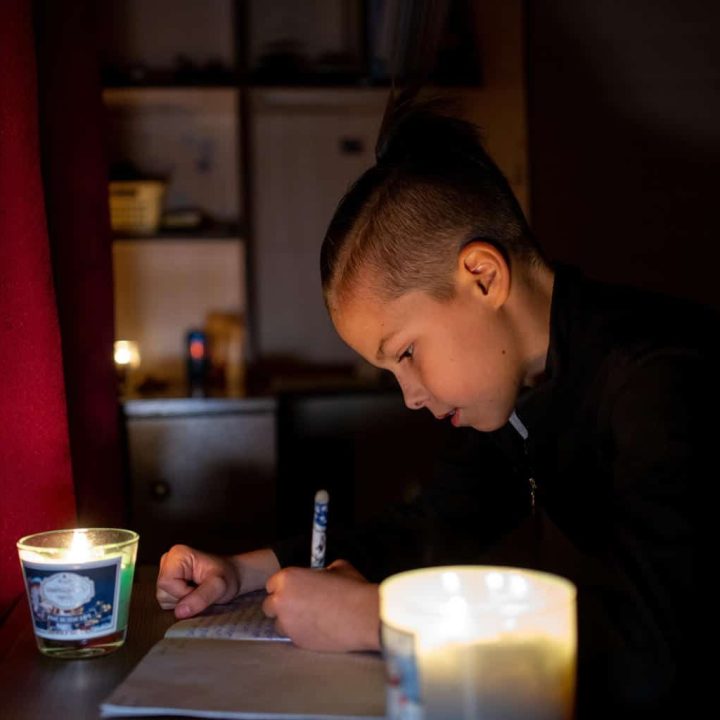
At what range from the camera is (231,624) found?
3.57 ft

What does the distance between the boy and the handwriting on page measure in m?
0.02

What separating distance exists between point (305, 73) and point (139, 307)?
810mm

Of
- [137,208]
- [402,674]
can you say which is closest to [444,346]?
[402,674]

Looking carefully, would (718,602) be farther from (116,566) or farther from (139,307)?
(139,307)

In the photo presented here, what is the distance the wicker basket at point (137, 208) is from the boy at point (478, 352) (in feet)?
6.26

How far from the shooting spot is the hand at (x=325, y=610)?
97cm

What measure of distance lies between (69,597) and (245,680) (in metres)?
0.18

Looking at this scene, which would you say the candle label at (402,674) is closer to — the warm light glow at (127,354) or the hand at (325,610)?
the hand at (325,610)

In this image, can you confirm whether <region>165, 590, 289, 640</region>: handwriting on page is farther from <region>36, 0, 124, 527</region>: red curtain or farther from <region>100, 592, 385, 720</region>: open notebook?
→ <region>36, 0, 124, 527</region>: red curtain

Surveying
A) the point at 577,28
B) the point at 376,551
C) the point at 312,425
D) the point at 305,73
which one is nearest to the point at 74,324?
the point at 376,551

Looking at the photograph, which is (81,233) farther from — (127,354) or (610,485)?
(127,354)

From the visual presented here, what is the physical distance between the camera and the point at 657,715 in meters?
0.86

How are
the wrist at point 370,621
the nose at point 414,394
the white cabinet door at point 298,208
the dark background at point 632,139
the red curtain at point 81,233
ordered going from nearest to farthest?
the wrist at point 370,621 → the nose at point 414,394 → the red curtain at point 81,233 → the dark background at point 632,139 → the white cabinet door at point 298,208

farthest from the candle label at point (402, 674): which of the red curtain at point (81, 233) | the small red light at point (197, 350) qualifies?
the small red light at point (197, 350)
